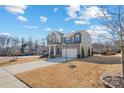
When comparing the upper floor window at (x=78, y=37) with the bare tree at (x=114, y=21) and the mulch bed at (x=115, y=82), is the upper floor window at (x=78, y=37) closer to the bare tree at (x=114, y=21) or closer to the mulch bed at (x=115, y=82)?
the mulch bed at (x=115, y=82)

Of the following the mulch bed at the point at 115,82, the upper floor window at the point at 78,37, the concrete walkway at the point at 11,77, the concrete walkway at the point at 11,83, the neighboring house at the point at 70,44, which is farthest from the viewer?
the upper floor window at the point at 78,37

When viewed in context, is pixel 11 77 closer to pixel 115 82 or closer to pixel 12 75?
pixel 12 75

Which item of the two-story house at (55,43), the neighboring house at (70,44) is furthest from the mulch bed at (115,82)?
the two-story house at (55,43)

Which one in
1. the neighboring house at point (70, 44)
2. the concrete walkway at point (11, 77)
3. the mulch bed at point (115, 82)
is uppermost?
the neighboring house at point (70, 44)

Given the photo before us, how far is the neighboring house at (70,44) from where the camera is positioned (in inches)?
478

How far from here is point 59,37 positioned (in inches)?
545

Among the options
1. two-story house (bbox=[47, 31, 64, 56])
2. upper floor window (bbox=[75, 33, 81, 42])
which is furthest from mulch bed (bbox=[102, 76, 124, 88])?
two-story house (bbox=[47, 31, 64, 56])

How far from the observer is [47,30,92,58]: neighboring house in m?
12.1

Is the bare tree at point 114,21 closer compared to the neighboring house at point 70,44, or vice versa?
the bare tree at point 114,21

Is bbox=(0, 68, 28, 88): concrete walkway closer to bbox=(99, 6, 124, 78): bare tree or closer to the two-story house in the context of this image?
bbox=(99, 6, 124, 78): bare tree

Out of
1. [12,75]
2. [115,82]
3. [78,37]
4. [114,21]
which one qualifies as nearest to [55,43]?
[78,37]
